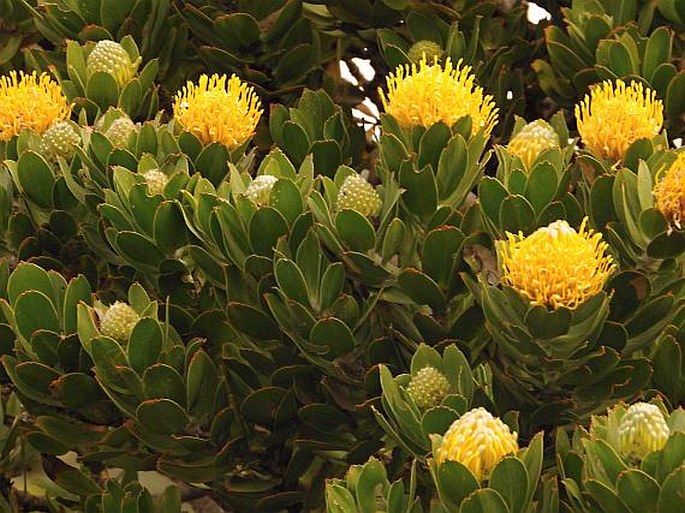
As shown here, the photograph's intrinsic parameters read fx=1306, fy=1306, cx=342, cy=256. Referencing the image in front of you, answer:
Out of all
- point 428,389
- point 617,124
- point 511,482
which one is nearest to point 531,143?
point 617,124

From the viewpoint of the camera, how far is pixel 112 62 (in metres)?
1.57

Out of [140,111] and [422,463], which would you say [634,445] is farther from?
[140,111]

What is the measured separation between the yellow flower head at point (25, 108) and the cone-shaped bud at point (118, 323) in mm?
322

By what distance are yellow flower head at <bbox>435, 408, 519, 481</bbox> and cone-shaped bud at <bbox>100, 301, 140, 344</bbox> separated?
38cm

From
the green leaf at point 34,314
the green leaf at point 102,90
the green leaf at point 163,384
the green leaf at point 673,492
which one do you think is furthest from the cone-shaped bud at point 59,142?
the green leaf at point 673,492

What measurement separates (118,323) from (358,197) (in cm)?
26

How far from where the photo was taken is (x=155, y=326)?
1228mm

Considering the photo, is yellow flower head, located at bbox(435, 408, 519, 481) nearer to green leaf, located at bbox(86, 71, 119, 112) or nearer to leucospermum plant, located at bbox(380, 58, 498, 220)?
leucospermum plant, located at bbox(380, 58, 498, 220)

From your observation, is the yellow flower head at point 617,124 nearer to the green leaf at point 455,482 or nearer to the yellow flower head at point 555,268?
the yellow flower head at point 555,268

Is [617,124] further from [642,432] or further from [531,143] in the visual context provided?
[642,432]

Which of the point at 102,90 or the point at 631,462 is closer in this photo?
the point at 631,462

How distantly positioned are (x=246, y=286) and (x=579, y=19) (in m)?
0.67

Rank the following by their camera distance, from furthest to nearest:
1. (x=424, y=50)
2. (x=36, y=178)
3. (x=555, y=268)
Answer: (x=424, y=50) < (x=36, y=178) < (x=555, y=268)

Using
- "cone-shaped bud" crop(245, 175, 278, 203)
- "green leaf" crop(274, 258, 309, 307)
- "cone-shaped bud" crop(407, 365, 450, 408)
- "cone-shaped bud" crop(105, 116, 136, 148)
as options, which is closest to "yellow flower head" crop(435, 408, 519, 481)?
"cone-shaped bud" crop(407, 365, 450, 408)
